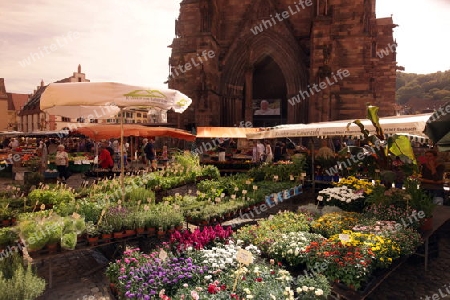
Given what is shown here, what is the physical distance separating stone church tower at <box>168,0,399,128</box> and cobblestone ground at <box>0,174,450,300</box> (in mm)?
14421

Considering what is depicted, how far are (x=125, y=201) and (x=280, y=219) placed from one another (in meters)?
3.45

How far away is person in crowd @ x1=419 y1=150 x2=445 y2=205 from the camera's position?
343 inches

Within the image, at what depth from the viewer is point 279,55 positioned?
22.6m

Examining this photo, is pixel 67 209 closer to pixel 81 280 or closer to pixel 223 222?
pixel 81 280

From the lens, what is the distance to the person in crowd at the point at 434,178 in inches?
343

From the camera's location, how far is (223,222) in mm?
7176

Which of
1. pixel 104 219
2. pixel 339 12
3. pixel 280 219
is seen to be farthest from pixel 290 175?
pixel 339 12

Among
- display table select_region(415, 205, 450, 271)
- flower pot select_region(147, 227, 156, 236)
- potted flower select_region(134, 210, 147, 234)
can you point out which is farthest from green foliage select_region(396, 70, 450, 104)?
Answer: potted flower select_region(134, 210, 147, 234)

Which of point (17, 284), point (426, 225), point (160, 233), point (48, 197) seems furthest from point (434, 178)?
point (48, 197)

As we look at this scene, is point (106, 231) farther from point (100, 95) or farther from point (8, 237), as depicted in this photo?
point (100, 95)

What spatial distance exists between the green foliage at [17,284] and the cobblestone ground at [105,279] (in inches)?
27.8

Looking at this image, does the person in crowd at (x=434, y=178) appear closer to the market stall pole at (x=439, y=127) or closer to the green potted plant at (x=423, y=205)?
the green potted plant at (x=423, y=205)

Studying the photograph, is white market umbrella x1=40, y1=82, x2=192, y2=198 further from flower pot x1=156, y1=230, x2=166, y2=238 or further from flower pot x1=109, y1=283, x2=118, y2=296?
flower pot x1=109, y1=283, x2=118, y2=296

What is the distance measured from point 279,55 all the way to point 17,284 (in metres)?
21.4
